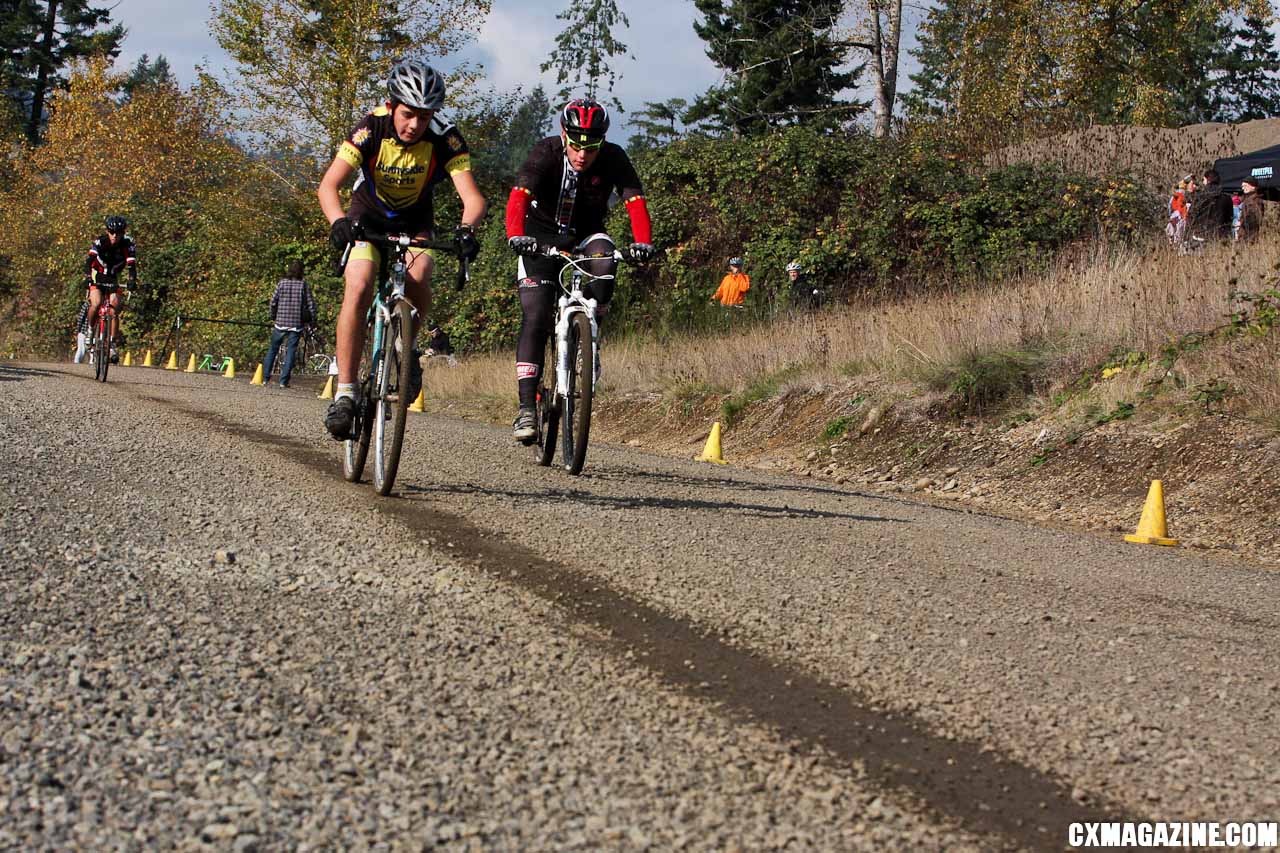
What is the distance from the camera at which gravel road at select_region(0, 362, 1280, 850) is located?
2.51 metres

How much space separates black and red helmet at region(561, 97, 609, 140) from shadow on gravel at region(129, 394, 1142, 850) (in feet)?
11.8

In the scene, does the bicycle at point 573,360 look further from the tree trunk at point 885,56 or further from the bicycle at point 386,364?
the tree trunk at point 885,56

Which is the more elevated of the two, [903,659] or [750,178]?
[750,178]

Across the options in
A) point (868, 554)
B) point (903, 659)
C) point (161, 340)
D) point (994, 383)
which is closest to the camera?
point (903, 659)

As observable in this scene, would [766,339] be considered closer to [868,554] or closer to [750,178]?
[750,178]

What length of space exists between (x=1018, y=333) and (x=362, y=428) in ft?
23.9

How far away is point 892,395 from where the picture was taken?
39.1 ft

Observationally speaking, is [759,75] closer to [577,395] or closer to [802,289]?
[802,289]

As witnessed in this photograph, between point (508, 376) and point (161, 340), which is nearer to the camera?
point (508, 376)

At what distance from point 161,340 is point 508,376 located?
1043 inches

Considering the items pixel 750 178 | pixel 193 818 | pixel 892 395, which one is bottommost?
pixel 193 818

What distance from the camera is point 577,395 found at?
308 inches

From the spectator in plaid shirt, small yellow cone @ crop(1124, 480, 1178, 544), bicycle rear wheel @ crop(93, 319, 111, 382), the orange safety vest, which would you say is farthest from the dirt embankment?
the spectator in plaid shirt

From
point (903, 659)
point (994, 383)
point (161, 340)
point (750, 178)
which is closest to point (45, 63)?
point (161, 340)
